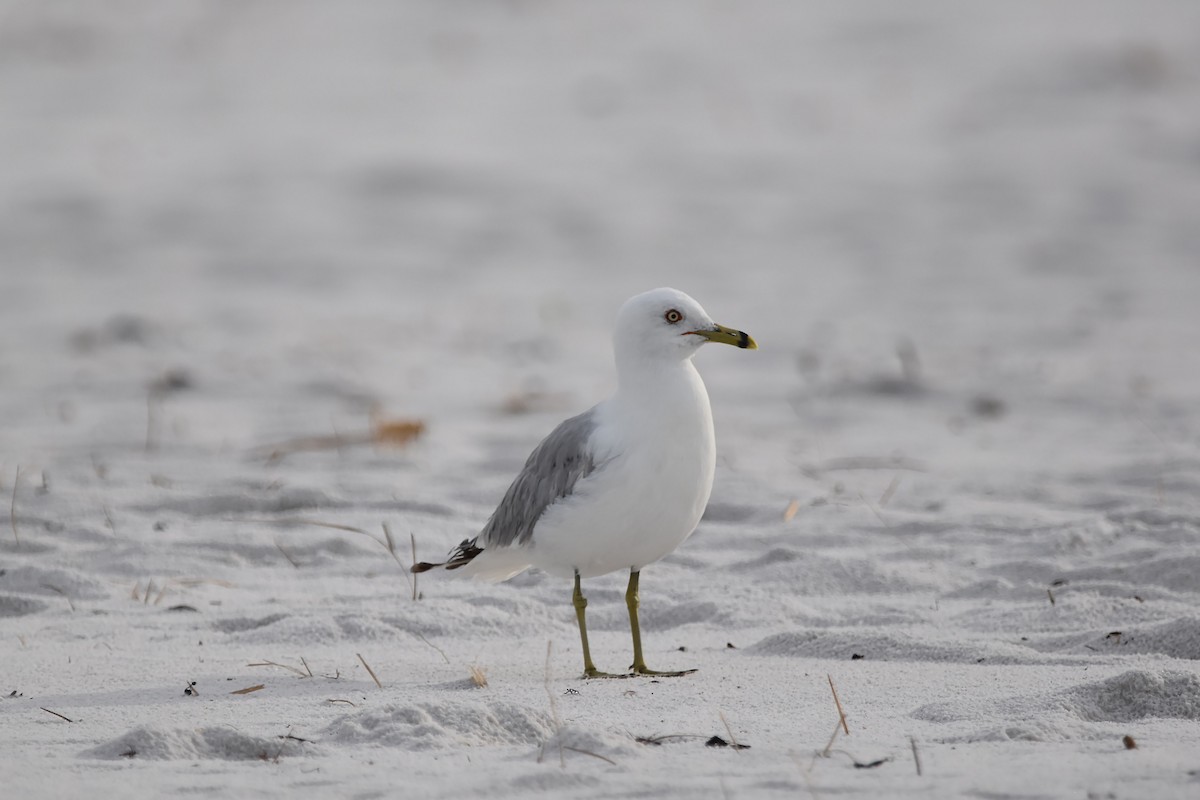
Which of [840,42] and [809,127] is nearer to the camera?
[809,127]

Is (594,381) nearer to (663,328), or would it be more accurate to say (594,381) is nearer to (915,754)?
(663,328)

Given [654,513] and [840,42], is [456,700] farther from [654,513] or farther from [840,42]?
[840,42]

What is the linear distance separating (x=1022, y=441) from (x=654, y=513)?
3.98 meters

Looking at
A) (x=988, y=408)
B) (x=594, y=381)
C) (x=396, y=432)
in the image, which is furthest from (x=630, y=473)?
(x=594, y=381)

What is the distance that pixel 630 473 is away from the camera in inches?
168

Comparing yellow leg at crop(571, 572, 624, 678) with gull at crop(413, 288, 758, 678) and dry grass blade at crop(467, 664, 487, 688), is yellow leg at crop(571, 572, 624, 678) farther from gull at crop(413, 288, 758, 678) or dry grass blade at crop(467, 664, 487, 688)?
dry grass blade at crop(467, 664, 487, 688)

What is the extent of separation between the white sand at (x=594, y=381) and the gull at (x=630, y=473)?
0.29 metres

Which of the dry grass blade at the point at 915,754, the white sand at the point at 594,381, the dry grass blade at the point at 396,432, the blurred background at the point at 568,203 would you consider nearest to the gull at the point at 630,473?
the white sand at the point at 594,381

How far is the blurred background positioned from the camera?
963 centimetres

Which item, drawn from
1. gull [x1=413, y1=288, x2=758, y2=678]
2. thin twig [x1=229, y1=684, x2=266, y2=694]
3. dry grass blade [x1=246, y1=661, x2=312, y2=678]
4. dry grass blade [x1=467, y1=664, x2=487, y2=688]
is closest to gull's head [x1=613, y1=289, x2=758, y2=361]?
gull [x1=413, y1=288, x2=758, y2=678]

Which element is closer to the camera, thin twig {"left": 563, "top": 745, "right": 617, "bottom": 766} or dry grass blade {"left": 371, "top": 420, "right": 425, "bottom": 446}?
thin twig {"left": 563, "top": 745, "right": 617, "bottom": 766}

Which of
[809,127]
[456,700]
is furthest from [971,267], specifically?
[456,700]

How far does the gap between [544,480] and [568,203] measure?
10.9 m

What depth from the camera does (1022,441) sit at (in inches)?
305
